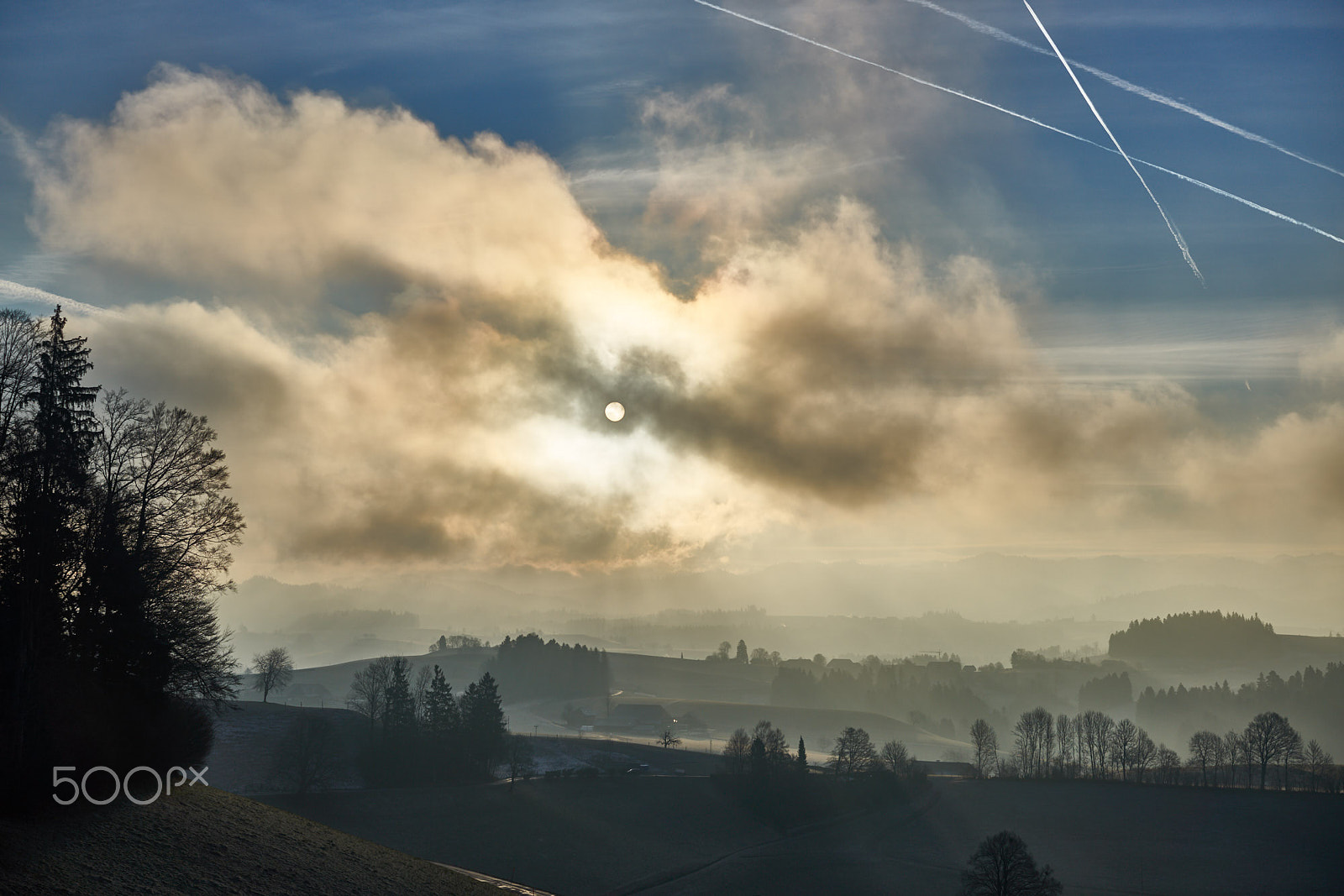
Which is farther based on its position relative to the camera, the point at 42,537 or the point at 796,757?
the point at 796,757

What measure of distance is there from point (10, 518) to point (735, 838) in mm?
71017

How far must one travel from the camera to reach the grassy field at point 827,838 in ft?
214

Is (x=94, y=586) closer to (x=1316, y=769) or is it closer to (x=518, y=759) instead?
(x=518, y=759)

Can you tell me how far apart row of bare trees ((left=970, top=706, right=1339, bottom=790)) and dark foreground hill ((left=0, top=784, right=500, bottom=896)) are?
10860 cm

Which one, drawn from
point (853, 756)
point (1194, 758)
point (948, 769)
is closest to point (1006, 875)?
point (853, 756)

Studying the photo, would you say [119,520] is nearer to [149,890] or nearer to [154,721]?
[154,721]

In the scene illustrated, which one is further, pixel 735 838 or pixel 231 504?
pixel 735 838

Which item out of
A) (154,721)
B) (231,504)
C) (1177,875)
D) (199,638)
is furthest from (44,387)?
(1177,875)

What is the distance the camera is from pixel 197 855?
25391mm

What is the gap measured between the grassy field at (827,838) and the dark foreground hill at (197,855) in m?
33.3

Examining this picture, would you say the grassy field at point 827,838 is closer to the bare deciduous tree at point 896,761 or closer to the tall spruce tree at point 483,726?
the tall spruce tree at point 483,726

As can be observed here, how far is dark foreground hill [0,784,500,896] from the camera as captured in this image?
68.8 feet

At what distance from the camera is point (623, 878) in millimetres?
64125

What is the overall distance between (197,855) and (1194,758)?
6157 inches
